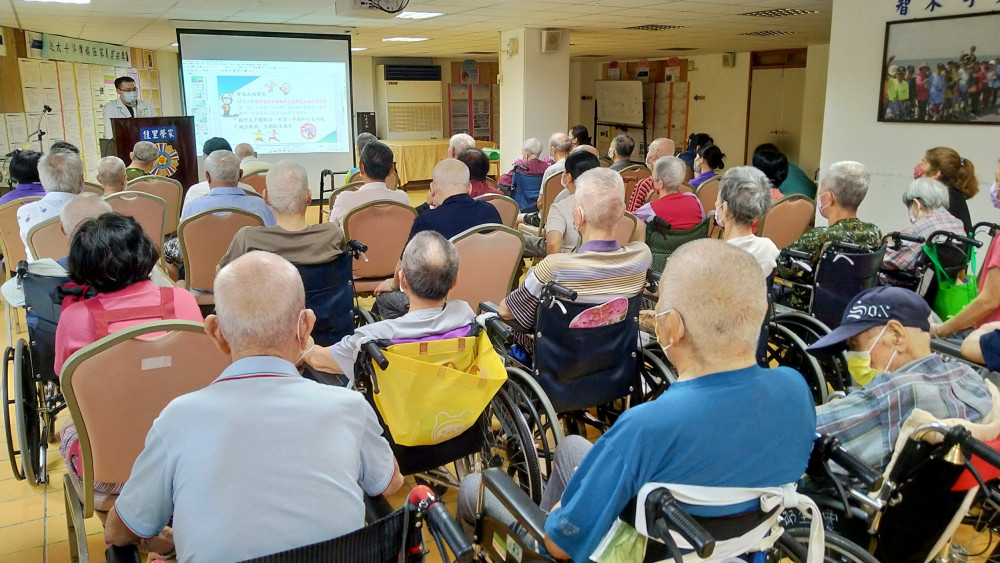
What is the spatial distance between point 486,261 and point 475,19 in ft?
19.2

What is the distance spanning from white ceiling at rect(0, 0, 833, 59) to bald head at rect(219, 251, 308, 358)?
5892 mm

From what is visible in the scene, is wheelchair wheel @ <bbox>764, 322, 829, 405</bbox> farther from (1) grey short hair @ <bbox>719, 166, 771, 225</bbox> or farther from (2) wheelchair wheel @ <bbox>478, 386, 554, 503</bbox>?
(2) wheelchair wheel @ <bbox>478, 386, 554, 503</bbox>

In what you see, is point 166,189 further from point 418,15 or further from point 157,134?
point 418,15

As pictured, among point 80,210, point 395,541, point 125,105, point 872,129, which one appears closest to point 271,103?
point 125,105

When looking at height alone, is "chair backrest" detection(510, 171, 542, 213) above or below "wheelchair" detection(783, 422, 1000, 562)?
above

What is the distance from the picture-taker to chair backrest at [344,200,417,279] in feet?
12.9

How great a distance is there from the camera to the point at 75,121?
948 cm

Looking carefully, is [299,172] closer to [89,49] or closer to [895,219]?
[895,219]

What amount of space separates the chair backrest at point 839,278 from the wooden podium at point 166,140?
602cm

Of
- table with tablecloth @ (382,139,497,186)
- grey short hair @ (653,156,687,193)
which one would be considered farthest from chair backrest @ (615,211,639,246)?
table with tablecloth @ (382,139,497,186)

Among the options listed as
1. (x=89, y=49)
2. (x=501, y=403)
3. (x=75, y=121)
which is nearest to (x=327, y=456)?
(x=501, y=403)

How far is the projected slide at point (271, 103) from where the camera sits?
8.56 m

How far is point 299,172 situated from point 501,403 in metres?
1.47

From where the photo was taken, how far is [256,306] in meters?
1.41
